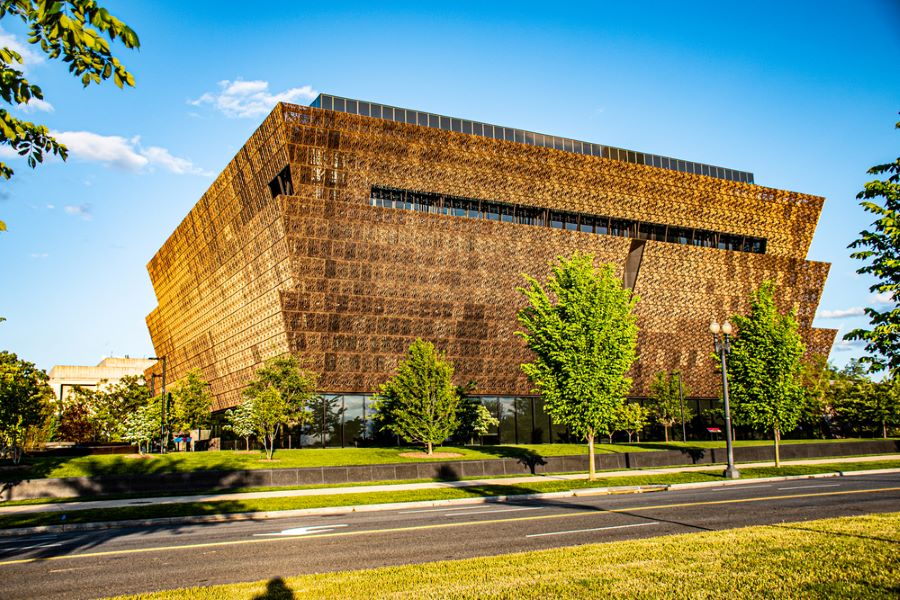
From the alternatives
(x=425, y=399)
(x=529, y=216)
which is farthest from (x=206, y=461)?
(x=529, y=216)

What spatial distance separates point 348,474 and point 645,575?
81.0ft

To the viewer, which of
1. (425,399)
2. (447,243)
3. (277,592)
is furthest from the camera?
(447,243)

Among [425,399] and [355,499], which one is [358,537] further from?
[425,399]

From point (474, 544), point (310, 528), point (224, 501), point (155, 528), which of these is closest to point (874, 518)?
point (474, 544)

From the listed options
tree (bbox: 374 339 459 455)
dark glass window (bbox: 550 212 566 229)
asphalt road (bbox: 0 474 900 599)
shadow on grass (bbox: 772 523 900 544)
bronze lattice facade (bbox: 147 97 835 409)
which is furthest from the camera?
dark glass window (bbox: 550 212 566 229)

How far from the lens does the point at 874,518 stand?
15.3 meters

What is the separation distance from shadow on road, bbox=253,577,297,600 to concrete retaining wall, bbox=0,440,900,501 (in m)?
21.2

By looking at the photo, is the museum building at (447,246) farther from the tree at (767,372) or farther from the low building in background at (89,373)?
the low building in background at (89,373)

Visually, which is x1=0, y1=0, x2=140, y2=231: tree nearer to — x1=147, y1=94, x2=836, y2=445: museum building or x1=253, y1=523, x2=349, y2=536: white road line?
x1=253, y1=523, x2=349, y2=536: white road line

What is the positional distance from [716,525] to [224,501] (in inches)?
714

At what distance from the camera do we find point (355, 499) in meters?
25.6

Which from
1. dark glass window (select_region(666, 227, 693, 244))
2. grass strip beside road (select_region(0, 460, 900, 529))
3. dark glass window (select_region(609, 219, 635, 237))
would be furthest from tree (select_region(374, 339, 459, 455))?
dark glass window (select_region(666, 227, 693, 244))

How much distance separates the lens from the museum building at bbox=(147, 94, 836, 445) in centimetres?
4934

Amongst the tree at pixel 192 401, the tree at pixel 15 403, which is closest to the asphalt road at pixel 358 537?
the tree at pixel 15 403
